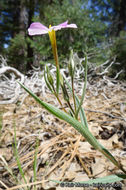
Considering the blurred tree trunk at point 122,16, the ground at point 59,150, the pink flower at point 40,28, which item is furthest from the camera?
the blurred tree trunk at point 122,16

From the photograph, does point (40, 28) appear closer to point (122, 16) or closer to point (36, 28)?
point (36, 28)

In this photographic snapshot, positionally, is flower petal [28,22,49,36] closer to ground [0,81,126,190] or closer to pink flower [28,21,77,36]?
pink flower [28,21,77,36]

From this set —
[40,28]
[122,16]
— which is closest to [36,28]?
[40,28]

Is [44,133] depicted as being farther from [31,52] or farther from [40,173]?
[31,52]

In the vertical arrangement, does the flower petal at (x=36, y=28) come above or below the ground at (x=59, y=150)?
above

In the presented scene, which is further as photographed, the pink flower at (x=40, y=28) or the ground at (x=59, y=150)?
the ground at (x=59, y=150)

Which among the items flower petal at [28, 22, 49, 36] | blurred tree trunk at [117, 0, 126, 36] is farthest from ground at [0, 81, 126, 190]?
blurred tree trunk at [117, 0, 126, 36]

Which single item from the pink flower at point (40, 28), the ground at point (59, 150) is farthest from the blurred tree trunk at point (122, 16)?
the pink flower at point (40, 28)

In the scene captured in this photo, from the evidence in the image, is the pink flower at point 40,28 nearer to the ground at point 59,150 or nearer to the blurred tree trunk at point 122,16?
the ground at point 59,150

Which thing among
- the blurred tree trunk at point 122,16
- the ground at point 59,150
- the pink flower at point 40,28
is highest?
the blurred tree trunk at point 122,16

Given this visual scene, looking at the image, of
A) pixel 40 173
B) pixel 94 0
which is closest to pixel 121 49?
pixel 40 173

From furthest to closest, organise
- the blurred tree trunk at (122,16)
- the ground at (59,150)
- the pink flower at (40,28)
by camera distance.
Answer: the blurred tree trunk at (122,16)
the ground at (59,150)
the pink flower at (40,28)
